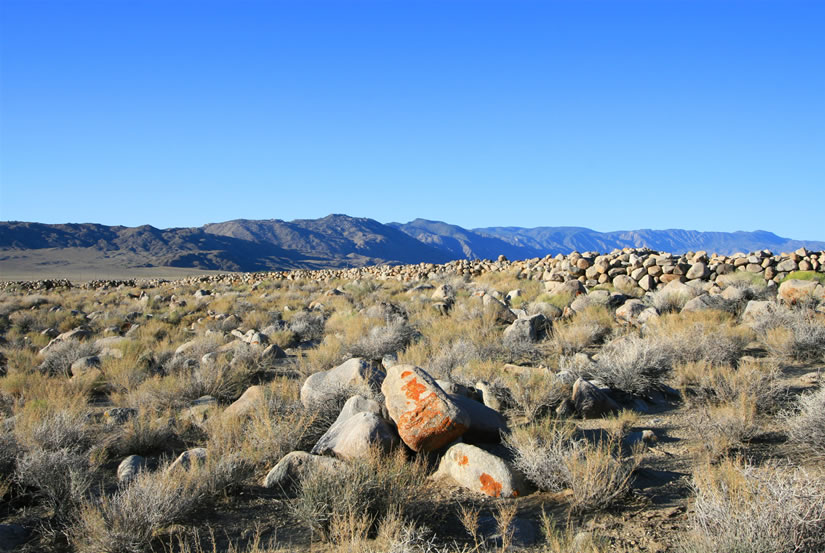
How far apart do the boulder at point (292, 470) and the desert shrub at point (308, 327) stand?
7.46 metres

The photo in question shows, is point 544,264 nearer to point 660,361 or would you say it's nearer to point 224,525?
point 660,361

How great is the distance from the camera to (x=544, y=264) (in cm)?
1869

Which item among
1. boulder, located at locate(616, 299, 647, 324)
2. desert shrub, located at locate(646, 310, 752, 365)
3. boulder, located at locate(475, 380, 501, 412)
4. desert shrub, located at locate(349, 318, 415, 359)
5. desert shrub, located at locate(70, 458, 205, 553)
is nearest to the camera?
desert shrub, located at locate(70, 458, 205, 553)

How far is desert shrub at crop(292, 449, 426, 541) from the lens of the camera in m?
3.59

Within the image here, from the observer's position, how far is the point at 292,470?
14.7 ft

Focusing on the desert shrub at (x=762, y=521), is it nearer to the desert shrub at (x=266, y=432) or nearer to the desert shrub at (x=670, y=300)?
the desert shrub at (x=266, y=432)

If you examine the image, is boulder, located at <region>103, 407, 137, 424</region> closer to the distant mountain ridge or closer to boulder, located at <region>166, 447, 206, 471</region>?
boulder, located at <region>166, 447, 206, 471</region>

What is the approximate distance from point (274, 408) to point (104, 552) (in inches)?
99.6

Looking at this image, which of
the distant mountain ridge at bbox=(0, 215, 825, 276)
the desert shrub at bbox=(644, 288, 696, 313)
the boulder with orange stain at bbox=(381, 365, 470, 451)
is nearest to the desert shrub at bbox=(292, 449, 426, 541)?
the boulder with orange stain at bbox=(381, 365, 470, 451)

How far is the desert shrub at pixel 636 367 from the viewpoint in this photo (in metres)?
6.52

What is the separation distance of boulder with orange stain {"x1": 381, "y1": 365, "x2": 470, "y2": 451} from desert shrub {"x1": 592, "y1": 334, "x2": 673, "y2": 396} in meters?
2.83

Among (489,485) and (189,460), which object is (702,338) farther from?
(189,460)

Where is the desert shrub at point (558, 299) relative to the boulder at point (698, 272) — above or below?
below

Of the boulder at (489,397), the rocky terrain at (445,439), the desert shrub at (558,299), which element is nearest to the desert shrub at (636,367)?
the rocky terrain at (445,439)
